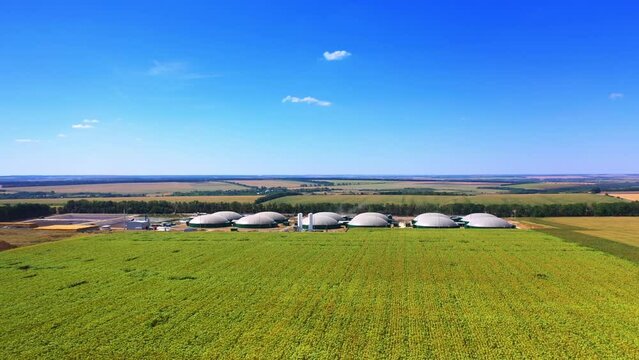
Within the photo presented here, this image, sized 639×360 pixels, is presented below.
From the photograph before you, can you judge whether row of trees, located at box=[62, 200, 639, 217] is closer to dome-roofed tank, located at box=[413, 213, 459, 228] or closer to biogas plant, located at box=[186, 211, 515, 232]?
biogas plant, located at box=[186, 211, 515, 232]

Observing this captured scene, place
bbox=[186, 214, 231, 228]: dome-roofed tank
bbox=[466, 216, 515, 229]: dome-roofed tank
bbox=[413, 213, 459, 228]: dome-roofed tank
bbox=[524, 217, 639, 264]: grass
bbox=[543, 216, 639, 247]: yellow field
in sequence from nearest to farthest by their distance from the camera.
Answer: bbox=[524, 217, 639, 264]: grass < bbox=[543, 216, 639, 247]: yellow field < bbox=[466, 216, 515, 229]: dome-roofed tank < bbox=[413, 213, 459, 228]: dome-roofed tank < bbox=[186, 214, 231, 228]: dome-roofed tank

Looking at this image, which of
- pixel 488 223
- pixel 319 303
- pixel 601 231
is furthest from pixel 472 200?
pixel 319 303

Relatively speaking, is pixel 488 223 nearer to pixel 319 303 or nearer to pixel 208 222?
pixel 208 222

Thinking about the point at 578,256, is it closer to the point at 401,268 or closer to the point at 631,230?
the point at 401,268

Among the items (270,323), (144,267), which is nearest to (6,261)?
(144,267)

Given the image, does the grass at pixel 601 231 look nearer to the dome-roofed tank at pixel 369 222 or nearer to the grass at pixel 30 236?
the dome-roofed tank at pixel 369 222

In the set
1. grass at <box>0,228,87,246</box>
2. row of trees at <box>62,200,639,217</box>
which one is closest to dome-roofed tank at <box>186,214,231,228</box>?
grass at <box>0,228,87,246</box>
